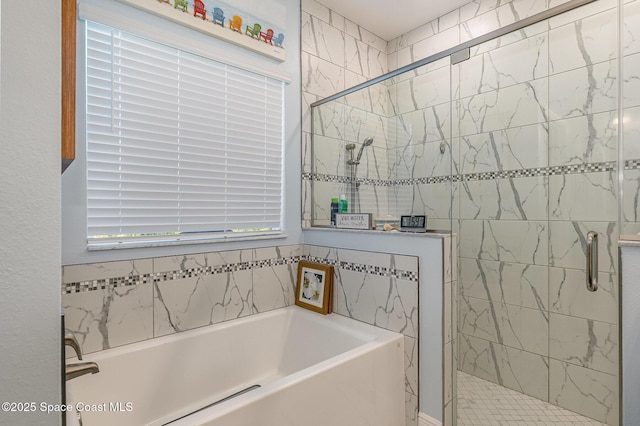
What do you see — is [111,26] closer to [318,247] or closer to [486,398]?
[318,247]

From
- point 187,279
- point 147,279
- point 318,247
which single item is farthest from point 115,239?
point 318,247

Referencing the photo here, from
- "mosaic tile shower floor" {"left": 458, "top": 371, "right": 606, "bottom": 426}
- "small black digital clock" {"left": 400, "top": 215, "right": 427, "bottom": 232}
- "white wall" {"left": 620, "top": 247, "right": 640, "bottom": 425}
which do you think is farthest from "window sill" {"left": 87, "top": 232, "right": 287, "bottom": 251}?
"white wall" {"left": 620, "top": 247, "right": 640, "bottom": 425}

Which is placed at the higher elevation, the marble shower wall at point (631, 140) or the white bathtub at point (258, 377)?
the marble shower wall at point (631, 140)

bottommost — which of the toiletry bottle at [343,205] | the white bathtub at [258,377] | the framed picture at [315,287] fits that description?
the white bathtub at [258,377]

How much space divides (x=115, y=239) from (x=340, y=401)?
132 cm

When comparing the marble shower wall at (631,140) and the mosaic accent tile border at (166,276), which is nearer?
the marble shower wall at (631,140)

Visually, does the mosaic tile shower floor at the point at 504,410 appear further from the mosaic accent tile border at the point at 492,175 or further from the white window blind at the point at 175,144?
the white window blind at the point at 175,144

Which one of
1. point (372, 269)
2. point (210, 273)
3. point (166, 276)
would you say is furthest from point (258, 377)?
point (372, 269)

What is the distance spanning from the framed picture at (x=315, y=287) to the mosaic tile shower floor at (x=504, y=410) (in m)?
1.03

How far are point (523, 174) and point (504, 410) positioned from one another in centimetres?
147

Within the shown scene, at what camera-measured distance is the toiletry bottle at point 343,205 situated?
2.27 m

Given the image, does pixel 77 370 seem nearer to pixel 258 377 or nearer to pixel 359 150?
pixel 258 377

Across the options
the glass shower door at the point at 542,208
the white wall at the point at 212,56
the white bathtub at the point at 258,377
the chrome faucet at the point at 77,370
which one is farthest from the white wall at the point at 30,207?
the glass shower door at the point at 542,208

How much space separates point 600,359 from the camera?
178 centimetres
